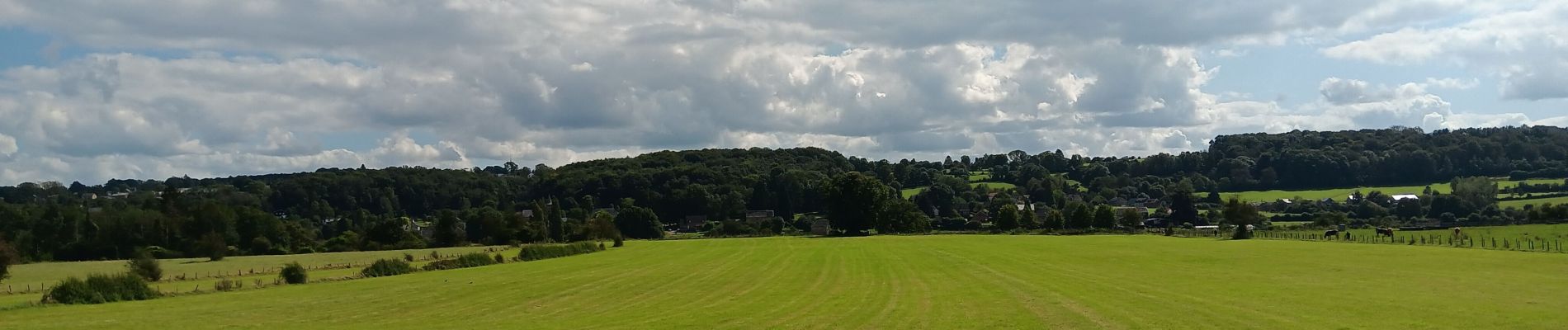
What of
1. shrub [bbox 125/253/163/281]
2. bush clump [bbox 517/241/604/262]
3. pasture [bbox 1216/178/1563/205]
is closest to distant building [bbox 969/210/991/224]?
pasture [bbox 1216/178/1563/205]

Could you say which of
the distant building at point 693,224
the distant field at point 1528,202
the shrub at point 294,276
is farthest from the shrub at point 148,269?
the distant field at point 1528,202

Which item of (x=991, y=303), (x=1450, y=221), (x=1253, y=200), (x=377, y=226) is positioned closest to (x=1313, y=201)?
(x=1253, y=200)

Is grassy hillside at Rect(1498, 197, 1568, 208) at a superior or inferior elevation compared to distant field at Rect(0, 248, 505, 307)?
superior

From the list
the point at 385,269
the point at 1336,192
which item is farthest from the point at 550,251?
the point at 1336,192

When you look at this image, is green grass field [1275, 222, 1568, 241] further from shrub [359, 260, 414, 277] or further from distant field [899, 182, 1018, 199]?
distant field [899, 182, 1018, 199]

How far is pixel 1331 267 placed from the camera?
3797 centimetres

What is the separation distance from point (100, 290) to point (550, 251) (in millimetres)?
38526

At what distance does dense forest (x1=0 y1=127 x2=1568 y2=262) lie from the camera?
9562 centimetres

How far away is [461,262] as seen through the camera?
2319 inches

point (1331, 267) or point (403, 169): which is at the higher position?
point (403, 169)

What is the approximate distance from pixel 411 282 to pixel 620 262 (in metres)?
16.2

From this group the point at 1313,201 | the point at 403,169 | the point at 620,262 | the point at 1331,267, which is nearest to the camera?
the point at 1331,267

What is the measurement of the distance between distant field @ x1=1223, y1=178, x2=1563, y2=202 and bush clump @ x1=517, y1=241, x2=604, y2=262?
9694 centimetres

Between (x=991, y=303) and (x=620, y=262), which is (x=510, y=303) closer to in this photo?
(x=991, y=303)
